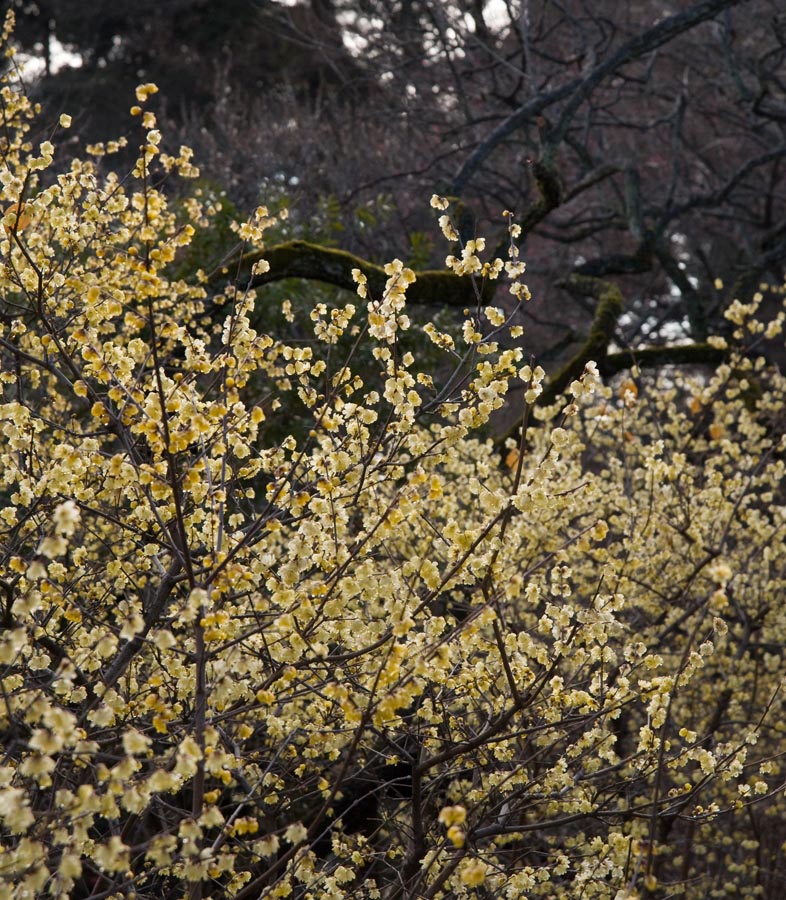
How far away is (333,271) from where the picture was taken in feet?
23.4

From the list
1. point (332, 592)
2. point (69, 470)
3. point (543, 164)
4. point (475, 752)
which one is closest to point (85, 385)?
point (69, 470)

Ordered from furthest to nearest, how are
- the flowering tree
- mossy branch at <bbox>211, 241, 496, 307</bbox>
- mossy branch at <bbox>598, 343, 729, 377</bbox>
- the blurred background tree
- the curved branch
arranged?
the blurred background tree
mossy branch at <bbox>598, 343, 729, 377</bbox>
the curved branch
mossy branch at <bbox>211, 241, 496, 307</bbox>
the flowering tree

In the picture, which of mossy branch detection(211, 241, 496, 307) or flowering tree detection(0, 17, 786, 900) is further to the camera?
mossy branch detection(211, 241, 496, 307)

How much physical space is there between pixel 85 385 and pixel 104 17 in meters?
19.5

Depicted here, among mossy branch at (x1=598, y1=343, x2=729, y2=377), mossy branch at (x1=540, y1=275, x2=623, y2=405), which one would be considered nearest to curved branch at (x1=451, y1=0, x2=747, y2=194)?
mossy branch at (x1=540, y1=275, x2=623, y2=405)

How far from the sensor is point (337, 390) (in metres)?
3.27

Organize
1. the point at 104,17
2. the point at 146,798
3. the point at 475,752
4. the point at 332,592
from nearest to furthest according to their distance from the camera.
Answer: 1. the point at 146,798
2. the point at 332,592
3. the point at 475,752
4. the point at 104,17

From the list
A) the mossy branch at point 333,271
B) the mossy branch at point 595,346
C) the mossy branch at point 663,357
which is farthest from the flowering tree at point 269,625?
the mossy branch at point 663,357

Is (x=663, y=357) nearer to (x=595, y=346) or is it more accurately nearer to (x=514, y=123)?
(x=595, y=346)

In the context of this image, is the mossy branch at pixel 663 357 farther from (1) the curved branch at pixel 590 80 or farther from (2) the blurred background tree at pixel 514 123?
(1) the curved branch at pixel 590 80

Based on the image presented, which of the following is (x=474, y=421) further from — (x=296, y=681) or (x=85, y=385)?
(x=85, y=385)

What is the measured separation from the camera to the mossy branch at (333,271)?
6.96 m

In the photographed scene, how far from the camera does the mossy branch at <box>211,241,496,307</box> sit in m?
6.96

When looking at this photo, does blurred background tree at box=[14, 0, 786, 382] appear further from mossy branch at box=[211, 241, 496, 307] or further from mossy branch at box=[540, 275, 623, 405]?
mossy branch at box=[540, 275, 623, 405]
